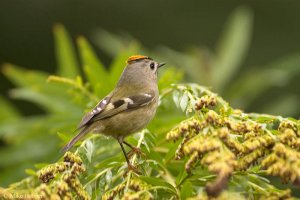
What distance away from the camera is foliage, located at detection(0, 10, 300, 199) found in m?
2.17

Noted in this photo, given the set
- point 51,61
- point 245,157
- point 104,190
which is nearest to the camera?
point 245,157

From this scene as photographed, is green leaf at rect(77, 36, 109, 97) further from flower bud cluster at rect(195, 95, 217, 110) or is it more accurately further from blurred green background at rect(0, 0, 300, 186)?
blurred green background at rect(0, 0, 300, 186)

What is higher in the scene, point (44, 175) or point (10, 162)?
point (10, 162)

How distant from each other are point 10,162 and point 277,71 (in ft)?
7.56

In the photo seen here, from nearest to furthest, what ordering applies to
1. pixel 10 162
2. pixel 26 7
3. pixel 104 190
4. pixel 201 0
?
pixel 104 190, pixel 10 162, pixel 26 7, pixel 201 0

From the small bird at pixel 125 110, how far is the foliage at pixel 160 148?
0.25ft

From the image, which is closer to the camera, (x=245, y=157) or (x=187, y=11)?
(x=245, y=157)

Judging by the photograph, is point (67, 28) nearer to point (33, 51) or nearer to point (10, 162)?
point (33, 51)

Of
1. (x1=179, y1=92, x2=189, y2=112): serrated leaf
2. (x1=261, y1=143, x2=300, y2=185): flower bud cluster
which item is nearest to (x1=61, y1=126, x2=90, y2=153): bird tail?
(x1=179, y1=92, x2=189, y2=112): serrated leaf

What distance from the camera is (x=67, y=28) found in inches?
422

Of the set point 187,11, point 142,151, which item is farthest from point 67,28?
point 142,151

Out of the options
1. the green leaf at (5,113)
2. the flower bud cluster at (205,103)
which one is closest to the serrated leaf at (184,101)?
the flower bud cluster at (205,103)

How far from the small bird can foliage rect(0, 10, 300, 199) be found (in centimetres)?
8

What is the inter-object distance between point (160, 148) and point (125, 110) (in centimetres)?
30
